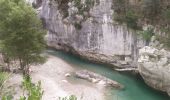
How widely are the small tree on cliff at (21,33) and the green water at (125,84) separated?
7.66 metres

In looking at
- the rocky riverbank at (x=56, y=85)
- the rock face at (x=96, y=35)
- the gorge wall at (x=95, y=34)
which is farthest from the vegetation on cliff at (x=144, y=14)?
the rocky riverbank at (x=56, y=85)

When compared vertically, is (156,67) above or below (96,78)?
above

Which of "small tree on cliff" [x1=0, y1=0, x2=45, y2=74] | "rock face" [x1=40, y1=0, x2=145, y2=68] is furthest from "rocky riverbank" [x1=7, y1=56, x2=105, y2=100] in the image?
"rock face" [x1=40, y1=0, x2=145, y2=68]

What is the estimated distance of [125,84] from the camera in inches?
1272

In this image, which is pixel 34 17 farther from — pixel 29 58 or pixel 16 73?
pixel 16 73

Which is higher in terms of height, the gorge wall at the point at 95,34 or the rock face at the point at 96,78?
the gorge wall at the point at 95,34

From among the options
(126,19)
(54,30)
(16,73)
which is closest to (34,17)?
(16,73)

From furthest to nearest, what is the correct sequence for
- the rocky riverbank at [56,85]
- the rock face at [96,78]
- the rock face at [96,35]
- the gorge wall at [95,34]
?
the rock face at [96,35] → the gorge wall at [95,34] → the rock face at [96,78] → the rocky riverbank at [56,85]

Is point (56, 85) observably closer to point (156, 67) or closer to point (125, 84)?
point (125, 84)

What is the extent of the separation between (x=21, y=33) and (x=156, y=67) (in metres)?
11.8

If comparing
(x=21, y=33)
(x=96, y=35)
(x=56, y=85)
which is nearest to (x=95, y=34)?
(x=96, y=35)

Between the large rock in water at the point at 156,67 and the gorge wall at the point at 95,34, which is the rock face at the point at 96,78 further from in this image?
the large rock in water at the point at 156,67

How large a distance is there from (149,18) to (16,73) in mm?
14037

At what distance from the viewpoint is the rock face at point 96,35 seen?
3503cm
